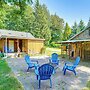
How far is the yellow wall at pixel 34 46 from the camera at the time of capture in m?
24.8

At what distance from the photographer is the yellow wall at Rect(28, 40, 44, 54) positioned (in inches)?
976

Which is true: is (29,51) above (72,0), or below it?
below

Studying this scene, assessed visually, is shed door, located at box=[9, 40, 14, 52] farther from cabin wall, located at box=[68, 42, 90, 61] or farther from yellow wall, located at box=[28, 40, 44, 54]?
cabin wall, located at box=[68, 42, 90, 61]

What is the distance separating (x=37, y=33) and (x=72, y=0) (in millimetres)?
24235

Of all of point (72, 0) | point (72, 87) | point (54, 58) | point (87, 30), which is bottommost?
point (72, 87)

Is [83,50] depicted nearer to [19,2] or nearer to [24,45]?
[24,45]

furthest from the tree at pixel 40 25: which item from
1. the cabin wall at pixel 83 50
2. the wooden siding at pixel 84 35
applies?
the cabin wall at pixel 83 50

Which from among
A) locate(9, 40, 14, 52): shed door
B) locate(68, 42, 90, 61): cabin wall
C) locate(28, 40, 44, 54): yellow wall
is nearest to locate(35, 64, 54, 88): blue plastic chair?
locate(68, 42, 90, 61): cabin wall

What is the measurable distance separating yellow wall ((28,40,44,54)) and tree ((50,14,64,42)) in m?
25.7

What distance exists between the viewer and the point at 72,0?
60.7ft

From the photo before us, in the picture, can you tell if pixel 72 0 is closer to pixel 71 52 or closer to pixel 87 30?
pixel 87 30

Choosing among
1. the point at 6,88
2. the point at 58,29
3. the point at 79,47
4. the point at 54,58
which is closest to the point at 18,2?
the point at 54,58

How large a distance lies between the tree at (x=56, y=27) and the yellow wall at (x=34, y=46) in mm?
25651

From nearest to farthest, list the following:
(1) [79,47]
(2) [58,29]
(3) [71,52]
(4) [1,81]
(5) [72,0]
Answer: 1. (4) [1,81]
2. (5) [72,0]
3. (1) [79,47]
4. (3) [71,52]
5. (2) [58,29]
